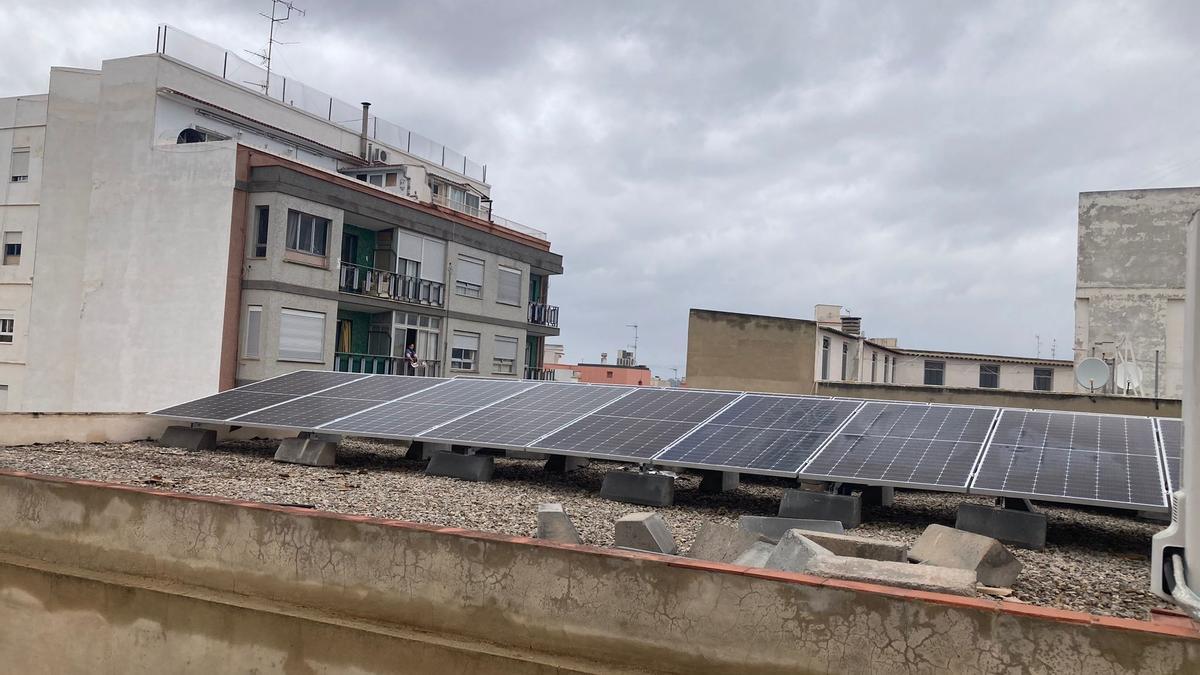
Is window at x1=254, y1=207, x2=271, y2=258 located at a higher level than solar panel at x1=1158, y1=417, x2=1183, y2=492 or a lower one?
higher

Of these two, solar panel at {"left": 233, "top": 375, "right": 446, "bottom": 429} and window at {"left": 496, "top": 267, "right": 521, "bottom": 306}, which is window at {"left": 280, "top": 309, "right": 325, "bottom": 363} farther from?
solar panel at {"left": 233, "top": 375, "right": 446, "bottom": 429}

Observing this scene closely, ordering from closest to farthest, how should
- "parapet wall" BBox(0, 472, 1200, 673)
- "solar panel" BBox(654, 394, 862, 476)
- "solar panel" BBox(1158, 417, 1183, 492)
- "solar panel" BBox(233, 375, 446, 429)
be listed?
"parapet wall" BBox(0, 472, 1200, 673), "solar panel" BBox(1158, 417, 1183, 492), "solar panel" BBox(654, 394, 862, 476), "solar panel" BBox(233, 375, 446, 429)

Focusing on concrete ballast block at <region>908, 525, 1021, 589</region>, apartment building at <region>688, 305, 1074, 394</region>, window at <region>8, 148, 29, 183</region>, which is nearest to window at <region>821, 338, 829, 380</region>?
apartment building at <region>688, 305, 1074, 394</region>

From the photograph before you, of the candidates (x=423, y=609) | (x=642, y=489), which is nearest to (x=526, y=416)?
(x=642, y=489)

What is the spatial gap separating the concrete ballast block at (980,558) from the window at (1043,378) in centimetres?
3729

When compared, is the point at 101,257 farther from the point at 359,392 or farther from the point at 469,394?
the point at 469,394

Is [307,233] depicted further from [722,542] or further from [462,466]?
[722,542]

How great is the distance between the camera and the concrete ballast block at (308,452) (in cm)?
1430

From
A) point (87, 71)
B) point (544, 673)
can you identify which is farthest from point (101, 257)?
point (544, 673)

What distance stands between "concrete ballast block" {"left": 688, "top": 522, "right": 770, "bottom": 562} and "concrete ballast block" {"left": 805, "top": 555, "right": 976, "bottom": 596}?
1.77 m

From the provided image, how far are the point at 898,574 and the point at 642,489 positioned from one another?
19.5ft

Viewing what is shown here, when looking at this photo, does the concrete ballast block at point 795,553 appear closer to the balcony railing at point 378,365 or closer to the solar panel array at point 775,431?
the solar panel array at point 775,431

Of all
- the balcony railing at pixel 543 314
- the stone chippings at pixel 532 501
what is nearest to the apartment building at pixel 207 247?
the balcony railing at pixel 543 314

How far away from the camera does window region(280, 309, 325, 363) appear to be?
30.3 meters
